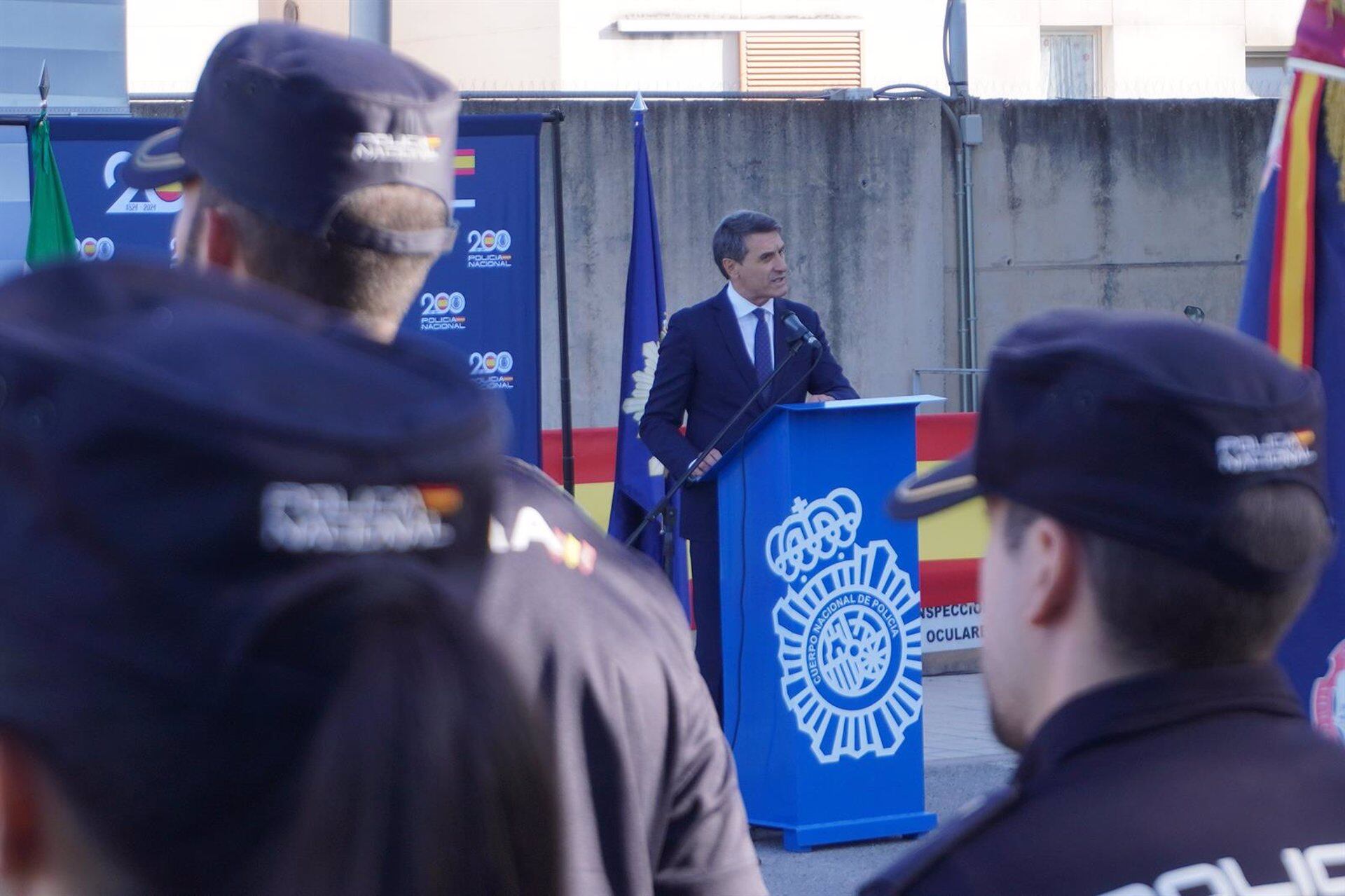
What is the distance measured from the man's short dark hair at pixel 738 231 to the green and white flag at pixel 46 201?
8.46 feet

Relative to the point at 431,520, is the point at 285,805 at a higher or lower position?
lower

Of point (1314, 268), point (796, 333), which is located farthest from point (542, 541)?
point (796, 333)

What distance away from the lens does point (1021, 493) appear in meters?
1.54

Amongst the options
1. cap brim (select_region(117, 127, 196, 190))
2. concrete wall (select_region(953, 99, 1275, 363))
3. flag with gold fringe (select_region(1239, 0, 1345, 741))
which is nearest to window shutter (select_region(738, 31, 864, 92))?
concrete wall (select_region(953, 99, 1275, 363))

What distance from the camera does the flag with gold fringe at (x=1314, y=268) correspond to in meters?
2.74

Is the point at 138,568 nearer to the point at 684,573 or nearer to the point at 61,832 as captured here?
the point at 61,832

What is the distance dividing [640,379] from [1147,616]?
6339 mm

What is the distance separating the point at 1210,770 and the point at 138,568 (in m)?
0.88

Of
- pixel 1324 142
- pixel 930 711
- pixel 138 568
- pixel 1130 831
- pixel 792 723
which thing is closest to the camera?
pixel 138 568

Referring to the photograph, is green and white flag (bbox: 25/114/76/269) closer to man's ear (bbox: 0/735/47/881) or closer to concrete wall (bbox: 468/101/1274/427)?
concrete wall (bbox: 468/101/1274/427)

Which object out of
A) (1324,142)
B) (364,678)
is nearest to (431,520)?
(364,678)

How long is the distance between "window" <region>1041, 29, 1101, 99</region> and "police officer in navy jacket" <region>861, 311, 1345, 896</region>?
21.6 meters

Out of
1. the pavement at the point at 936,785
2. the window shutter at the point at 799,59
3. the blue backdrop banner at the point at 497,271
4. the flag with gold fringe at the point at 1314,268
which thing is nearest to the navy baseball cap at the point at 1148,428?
the flag with gold fringe at the point at 1314,268

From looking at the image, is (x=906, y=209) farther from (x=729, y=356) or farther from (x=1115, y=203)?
(x=729, y=356)
